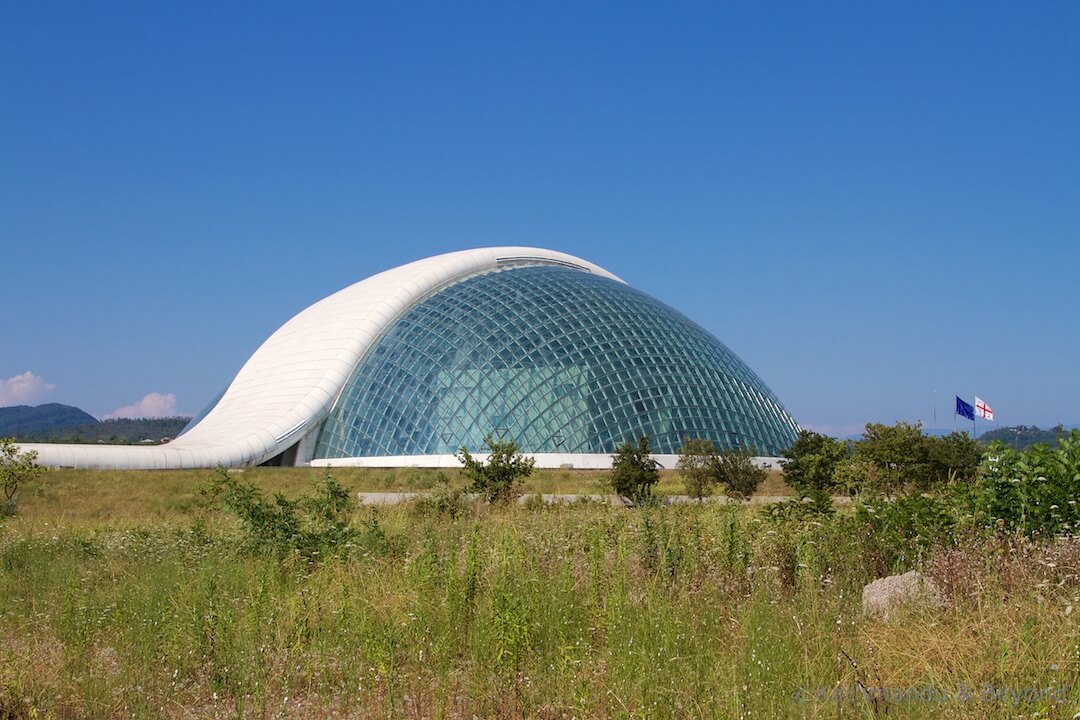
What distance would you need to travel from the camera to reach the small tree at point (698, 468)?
26.6 meters

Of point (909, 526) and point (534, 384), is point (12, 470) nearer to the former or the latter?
point (534, 384)

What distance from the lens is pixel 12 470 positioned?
925 inches

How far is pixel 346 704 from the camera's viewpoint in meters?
6.08

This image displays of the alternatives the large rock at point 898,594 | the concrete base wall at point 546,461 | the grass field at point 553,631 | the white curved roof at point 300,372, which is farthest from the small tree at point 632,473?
the white curved roof at point 300,372

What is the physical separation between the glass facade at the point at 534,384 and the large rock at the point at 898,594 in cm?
2615

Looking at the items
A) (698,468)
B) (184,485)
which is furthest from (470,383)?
(184,485)

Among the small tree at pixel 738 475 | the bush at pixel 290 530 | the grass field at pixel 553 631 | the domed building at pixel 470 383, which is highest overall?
the domed building at pixel 470 383

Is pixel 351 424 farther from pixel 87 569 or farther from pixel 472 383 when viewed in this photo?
pixel 87 569

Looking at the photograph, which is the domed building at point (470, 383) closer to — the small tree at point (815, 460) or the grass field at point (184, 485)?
the grass field at point (184, 485)

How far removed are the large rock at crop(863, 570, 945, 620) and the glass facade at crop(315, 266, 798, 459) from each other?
26.1 m

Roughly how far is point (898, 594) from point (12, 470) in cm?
2305

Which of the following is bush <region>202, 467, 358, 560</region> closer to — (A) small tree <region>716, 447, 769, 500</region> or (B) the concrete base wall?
(A) small tree <region>716, 447, 769, 500</region>

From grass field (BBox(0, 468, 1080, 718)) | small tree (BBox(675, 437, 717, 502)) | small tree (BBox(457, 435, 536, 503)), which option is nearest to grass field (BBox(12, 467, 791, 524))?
small tree (BBox(675, 437, 717, 502))

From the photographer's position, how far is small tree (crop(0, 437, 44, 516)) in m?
23.4
